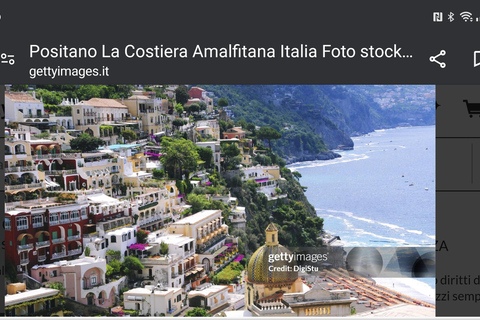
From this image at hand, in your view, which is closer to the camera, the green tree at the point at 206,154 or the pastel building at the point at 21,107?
the pastel building at the point at 21,107

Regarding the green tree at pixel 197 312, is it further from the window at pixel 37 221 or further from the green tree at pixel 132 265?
the window at pixel 37 221

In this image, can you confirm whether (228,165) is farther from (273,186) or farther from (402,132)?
(402,132)

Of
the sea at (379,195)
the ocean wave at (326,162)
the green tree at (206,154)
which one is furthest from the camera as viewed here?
the ocean wave at (326,162)

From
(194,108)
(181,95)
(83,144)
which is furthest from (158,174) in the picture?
(181,95)

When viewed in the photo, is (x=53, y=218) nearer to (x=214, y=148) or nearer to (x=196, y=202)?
(x=196, y=202)

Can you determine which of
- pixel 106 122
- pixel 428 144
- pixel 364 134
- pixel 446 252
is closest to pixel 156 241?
pixel 106 122

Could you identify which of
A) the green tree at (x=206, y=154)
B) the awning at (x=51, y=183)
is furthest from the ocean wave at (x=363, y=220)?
the awning at (x=51, y=183)
